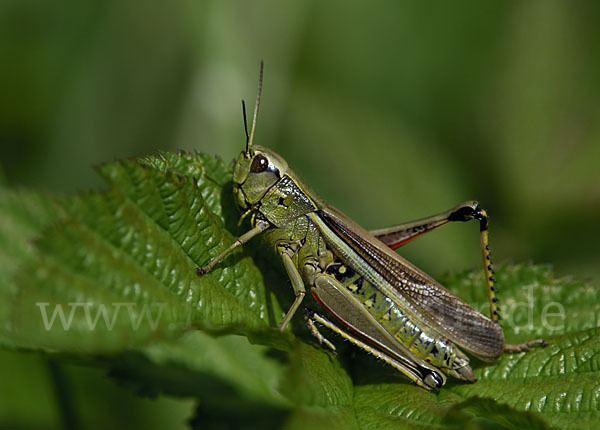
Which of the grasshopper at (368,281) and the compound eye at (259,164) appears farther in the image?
the compound eye at (259,164)

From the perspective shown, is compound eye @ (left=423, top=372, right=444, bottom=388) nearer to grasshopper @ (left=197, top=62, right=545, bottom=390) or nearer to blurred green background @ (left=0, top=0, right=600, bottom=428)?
grasshopper @ (left=197, top=62, right=545, bottom=390)

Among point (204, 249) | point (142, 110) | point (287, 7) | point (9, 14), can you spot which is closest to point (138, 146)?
point (142, 110)

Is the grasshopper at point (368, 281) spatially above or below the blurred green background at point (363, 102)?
below

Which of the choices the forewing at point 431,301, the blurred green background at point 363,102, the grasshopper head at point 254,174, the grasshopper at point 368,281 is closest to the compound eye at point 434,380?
the grasshopper at point 368,281

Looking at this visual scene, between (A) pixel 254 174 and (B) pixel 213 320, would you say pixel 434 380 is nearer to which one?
(B) pixel 213 320

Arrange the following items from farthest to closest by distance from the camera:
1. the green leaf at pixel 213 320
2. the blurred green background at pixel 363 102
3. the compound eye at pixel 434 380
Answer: the blurred green background at pixel 363 102, the compound eye at pixel 434 380, the green leaf at pixel 213 320

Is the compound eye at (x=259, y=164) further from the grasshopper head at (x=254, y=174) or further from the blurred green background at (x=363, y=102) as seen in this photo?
the blurred green background at (x=363, y=102)

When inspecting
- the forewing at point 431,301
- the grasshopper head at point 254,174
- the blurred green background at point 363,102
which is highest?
the blurred green background at point 363,102

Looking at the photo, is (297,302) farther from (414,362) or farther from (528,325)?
(528,325)
